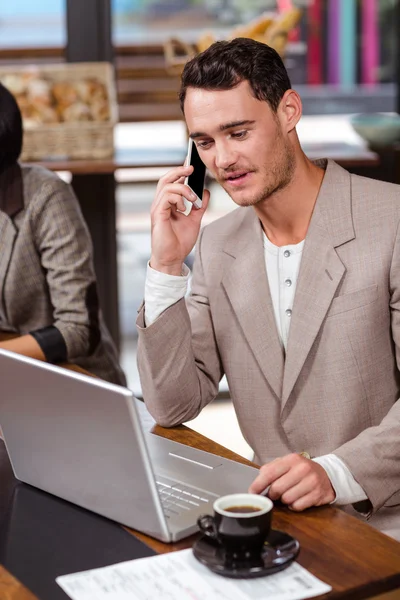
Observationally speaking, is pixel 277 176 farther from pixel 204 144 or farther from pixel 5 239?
pixel 5 239

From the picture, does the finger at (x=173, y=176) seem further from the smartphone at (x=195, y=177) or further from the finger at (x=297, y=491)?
the finger at (x=297, y=491)

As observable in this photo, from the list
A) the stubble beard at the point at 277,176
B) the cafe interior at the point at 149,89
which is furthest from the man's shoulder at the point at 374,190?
the cafe interior at the point at 149,89

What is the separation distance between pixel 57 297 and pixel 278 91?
0.92 m

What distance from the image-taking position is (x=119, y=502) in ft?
4.83

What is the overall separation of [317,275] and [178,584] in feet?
2.71

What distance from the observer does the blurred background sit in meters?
4.15

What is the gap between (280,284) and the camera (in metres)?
2.06

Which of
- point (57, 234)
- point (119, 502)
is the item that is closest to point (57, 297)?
point (57, 234)

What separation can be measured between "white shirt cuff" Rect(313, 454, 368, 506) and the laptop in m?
0.12

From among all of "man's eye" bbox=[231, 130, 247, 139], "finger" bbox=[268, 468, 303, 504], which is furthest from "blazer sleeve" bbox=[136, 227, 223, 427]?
"finger" bbox=[268, 468, 303, 504]

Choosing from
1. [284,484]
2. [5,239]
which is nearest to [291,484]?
[284,484]

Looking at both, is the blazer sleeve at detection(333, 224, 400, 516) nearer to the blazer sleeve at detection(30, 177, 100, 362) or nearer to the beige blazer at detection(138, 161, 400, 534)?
the beige blazer at detection(138, 161, 400, 534)

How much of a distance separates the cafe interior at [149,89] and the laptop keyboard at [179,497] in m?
2.30

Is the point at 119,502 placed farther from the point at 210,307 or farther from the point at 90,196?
the point at 90,196
